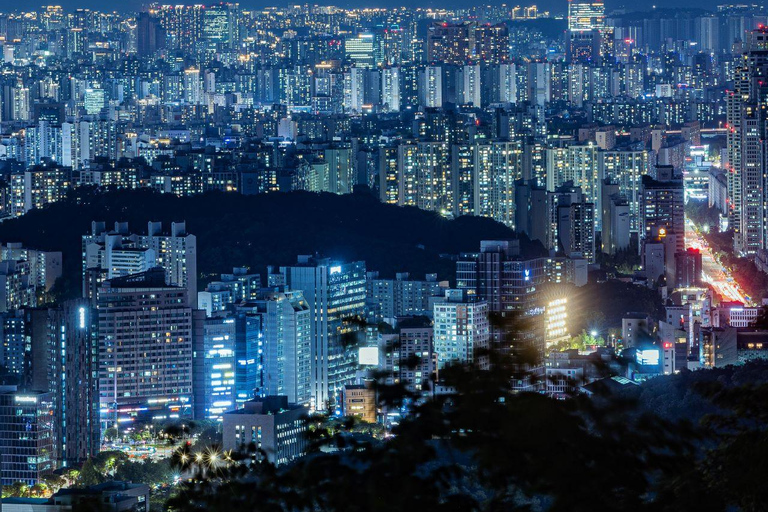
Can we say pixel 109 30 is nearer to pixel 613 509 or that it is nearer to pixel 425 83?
pixel 425 83

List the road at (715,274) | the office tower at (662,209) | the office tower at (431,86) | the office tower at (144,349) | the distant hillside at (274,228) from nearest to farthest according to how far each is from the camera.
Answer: the office tower at (144,349)
the road at (715,274)
the distant hillside at (274,228)
the office tower at (662,209)
the office tower at (431,86)

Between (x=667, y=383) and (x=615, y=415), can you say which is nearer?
(x=615, y=415)

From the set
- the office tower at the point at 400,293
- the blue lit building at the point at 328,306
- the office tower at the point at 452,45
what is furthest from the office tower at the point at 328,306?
the office tower at the point at 452,45

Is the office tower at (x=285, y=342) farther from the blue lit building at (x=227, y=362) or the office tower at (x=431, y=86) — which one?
the office tower at (x=431, y=86)

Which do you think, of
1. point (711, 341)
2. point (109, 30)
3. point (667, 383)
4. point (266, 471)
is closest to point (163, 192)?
point (711, 341)

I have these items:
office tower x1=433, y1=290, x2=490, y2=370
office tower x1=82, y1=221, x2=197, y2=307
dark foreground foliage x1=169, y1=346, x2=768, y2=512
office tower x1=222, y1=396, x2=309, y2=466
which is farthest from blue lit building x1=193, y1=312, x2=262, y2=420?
dark foreground foliage x1=169, y1=346, x2=768, y2=512

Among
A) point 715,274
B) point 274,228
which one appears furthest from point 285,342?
point 715,274
